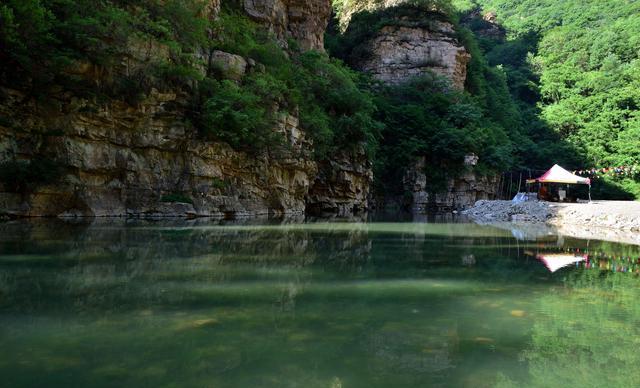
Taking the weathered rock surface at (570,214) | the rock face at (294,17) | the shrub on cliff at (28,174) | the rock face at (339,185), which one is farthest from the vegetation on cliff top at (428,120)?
the shrub on cliff at (28,174)

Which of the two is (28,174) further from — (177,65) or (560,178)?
(560,178)

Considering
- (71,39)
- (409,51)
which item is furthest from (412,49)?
(71,39)

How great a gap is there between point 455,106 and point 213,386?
4507 centimetres

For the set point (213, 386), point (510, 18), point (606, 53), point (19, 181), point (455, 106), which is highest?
point (510, 18)

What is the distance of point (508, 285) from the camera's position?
21.1 feet

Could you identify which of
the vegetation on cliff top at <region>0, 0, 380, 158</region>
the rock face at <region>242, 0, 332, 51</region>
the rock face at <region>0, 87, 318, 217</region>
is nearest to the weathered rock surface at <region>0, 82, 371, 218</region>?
the rock face at <region>0, 87, 318, 217</region>

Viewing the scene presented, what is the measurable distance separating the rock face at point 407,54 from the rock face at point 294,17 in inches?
446

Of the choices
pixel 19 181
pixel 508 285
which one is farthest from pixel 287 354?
pixel 19 181

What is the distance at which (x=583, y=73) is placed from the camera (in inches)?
2381

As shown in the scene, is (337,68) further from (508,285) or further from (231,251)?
(508,285)

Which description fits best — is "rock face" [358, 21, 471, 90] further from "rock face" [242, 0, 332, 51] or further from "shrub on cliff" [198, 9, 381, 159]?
"shrub on cliff" [198, 9, 381, 159]

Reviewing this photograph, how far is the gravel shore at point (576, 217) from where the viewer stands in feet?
60.4

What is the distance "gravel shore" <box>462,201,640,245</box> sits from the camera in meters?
18.4

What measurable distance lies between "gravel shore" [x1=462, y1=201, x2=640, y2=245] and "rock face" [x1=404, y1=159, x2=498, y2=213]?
9.69 meters
